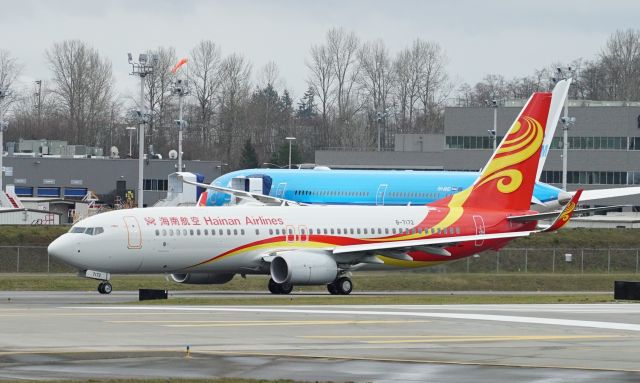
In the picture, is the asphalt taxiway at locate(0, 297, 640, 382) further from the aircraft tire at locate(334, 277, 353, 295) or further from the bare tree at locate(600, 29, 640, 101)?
the bare tree at locate(600, 29, 640, 101)

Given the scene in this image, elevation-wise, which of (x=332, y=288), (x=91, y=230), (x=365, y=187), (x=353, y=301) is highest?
(x=365, y=187)

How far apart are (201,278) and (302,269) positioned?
4.29 meters

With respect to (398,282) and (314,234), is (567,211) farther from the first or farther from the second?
(398,282)

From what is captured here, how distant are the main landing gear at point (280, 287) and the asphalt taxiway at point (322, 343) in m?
13.0

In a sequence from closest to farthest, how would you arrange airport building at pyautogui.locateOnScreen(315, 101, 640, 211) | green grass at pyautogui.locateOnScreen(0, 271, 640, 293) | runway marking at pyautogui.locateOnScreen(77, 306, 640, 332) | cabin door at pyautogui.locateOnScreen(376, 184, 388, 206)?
runway marking at pyautogui.locateOnScreen(77, 306, 640, 332) → green grass at pyautogui.locateOnScreen(0, 271, 640, 293) → cabin door at pyautogui.locateOnScreen(376, 184, 388, 206) → airport building at pyautogui.locateOnScreen(315, 101, 640, 211)

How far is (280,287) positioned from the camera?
46.5 meters

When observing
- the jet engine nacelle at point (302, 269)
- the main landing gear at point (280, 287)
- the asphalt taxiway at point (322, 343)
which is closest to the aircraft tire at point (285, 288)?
the main landing gear at point (280, 287)

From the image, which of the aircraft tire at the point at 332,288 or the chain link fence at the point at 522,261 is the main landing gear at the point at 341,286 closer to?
the aircraft tire at the point at 332,288

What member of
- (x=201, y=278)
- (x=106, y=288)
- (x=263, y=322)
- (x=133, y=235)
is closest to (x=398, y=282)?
(x=201, y=278)

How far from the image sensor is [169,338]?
945 inches

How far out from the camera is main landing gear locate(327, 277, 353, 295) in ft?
156

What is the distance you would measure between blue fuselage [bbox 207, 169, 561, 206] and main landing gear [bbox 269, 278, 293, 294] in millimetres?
22299

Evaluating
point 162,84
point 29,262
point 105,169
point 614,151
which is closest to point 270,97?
point 162,84

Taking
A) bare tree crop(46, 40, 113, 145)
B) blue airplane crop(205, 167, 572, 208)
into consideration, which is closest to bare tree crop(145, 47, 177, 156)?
bare tree crop(46, 40, 113, 145)
